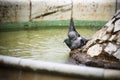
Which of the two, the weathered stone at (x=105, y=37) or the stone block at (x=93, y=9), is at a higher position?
the weathered stone at (x=105, y=37)

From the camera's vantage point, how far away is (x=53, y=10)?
33.5 ft

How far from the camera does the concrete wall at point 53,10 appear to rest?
31.4 ft

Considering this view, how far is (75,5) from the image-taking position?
34.2ft

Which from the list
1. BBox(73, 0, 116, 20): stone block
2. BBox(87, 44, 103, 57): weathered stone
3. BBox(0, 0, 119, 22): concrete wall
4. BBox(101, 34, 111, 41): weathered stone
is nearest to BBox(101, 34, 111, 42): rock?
BBox(101, 34, 111, 41): weathered stone

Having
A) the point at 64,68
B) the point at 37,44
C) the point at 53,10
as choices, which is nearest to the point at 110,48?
the point at 37,44

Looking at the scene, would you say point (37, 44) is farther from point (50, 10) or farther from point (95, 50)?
point (50, 10)

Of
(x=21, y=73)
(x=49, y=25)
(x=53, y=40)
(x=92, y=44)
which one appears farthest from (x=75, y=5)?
(x=21, y=73)

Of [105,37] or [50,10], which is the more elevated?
[105,37]

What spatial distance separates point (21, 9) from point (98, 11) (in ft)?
9.11

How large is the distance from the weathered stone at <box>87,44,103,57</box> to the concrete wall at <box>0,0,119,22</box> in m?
4.65

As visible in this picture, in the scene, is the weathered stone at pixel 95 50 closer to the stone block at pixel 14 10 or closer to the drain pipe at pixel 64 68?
the drain pipe at pixel 64 68

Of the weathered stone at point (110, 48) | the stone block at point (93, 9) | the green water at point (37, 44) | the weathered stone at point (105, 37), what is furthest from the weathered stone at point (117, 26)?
the stone block at point (93, 9)

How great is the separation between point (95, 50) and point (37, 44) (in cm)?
183

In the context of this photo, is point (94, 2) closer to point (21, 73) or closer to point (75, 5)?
point (75, 5)
